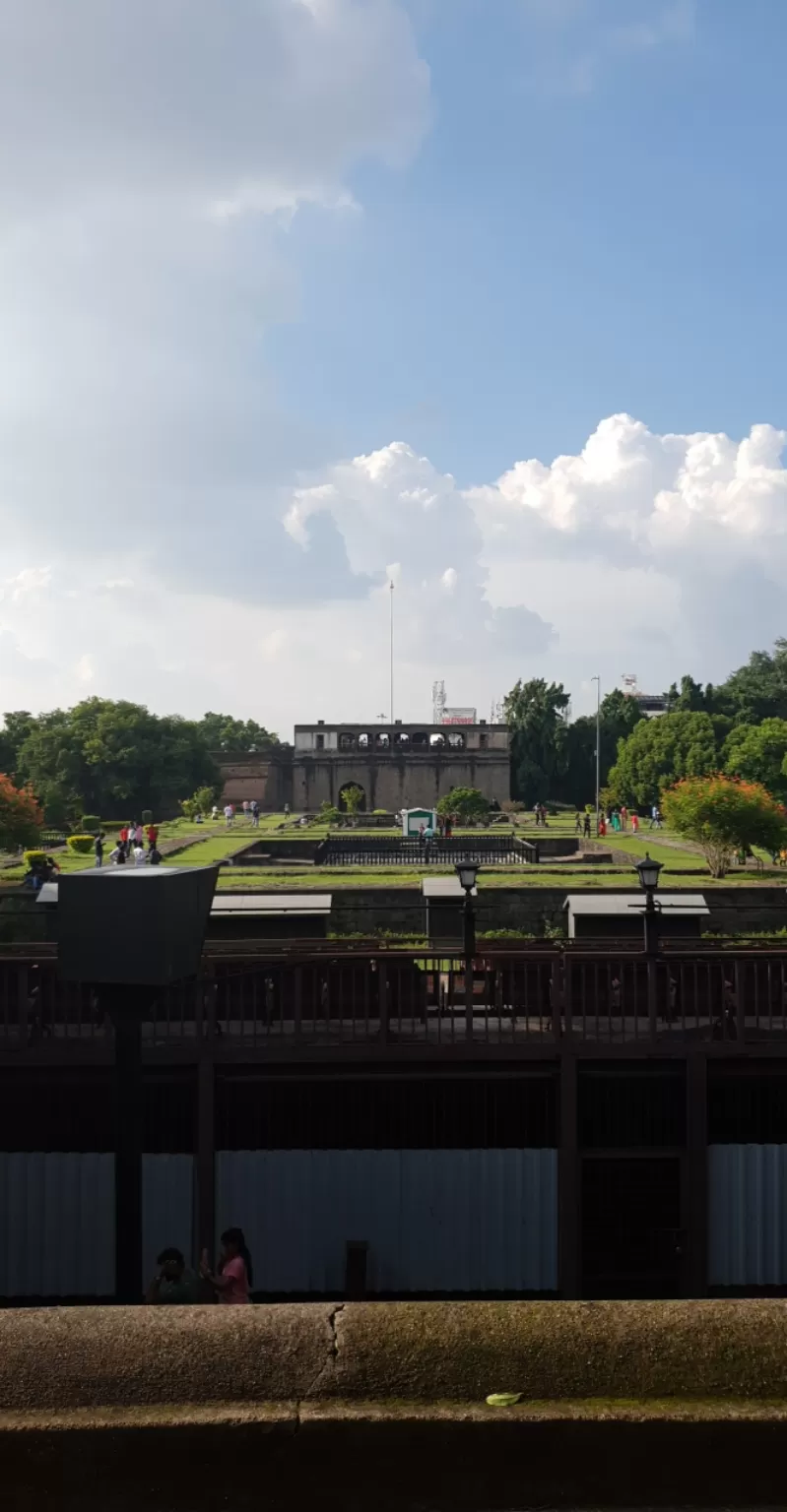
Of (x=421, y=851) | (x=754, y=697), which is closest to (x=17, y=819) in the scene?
(x=421, y=851)

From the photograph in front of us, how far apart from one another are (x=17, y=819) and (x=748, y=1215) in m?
22.2

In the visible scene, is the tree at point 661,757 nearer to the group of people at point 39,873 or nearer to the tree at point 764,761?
the tree at point 764,761

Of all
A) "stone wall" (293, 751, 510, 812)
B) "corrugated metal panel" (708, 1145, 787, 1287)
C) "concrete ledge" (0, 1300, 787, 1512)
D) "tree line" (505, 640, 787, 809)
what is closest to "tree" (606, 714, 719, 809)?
"tree line" (505, 640, 787, 809)

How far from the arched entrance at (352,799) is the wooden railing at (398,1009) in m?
56.0

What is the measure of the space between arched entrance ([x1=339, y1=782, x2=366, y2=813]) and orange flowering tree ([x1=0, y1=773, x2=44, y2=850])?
1486 inches

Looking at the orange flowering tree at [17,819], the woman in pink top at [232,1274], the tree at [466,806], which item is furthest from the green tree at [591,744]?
the woman in pink top at [232,1274]

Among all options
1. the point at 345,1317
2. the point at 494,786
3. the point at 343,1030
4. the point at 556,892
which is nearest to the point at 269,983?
the point at 343,1030

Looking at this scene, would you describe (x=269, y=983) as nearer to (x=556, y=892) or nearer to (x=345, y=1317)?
(x=345, y=1317)

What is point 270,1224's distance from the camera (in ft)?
26.7

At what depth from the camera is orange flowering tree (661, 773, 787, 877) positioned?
24359 millimetres

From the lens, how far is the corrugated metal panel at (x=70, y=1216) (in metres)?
8.09

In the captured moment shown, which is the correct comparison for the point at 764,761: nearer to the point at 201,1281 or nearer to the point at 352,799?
the point at 352,799

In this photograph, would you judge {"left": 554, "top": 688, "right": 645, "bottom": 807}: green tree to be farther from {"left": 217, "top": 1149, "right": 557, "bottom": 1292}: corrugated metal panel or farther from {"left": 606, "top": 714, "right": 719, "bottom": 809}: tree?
{"left": 217, "top": 1149, "right": 557, "bottom": 1292}: corrugated metal panel

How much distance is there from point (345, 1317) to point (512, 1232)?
20.4ft
